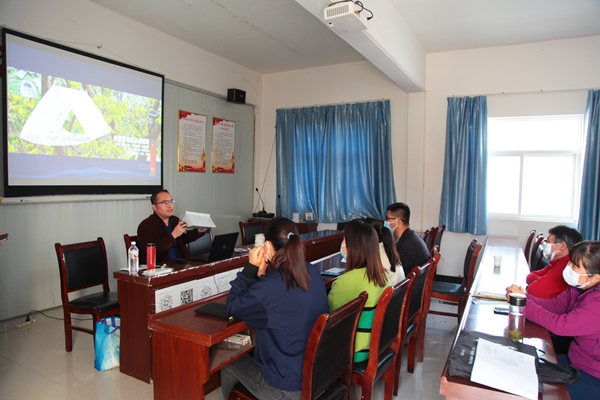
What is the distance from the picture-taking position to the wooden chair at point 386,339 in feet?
6.29

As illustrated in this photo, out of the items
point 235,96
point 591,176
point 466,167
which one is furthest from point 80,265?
point 591,176

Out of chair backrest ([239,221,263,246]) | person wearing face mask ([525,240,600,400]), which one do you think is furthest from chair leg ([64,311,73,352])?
person wearing face mask ([525,240,600,400])

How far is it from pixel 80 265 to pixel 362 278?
232 cm

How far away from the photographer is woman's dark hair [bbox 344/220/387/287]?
83.4 inches

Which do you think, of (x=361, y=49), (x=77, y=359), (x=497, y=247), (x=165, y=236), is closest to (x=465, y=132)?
(x=497, y=247)

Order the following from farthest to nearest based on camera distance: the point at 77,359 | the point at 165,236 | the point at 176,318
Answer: the point at 165,236 < the point at 77,359 < the point at 176,318

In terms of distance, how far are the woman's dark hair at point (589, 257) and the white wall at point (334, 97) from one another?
3.80 m

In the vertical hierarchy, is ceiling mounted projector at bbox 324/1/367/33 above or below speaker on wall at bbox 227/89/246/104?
below

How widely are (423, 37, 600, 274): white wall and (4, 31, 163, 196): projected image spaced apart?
11.8ft

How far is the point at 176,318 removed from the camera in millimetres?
1936

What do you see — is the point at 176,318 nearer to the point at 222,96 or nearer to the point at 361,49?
the point at 361,49

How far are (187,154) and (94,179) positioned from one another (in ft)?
4.55

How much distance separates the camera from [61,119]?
12.9 ft

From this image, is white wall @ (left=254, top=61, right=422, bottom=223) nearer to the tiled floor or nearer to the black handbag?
the tiled floor
